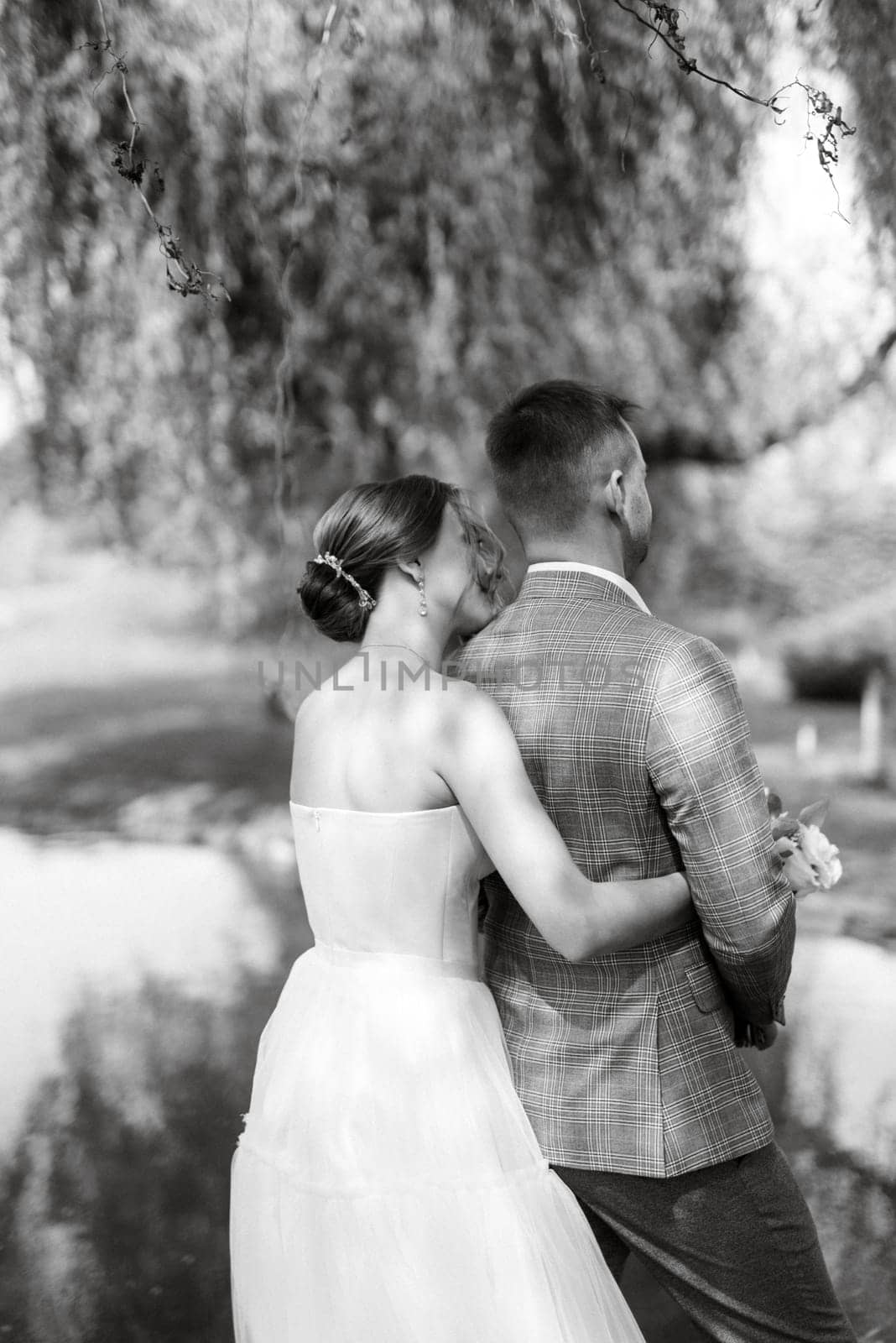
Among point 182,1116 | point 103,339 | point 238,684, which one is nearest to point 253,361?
point 103,339

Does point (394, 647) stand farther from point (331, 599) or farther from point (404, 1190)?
point (404, 1190)

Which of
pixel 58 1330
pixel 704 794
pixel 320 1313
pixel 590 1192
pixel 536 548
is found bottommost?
pixel 58 1330

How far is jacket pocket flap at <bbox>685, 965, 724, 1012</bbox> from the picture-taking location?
109 cm

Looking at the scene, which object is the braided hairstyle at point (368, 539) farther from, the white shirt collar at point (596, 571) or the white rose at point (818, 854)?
the white rose at point (818, 854)

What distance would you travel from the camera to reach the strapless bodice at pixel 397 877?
1.09 metres

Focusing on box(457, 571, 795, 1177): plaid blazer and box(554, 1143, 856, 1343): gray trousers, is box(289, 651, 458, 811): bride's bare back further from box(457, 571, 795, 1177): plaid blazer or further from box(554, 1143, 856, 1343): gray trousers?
box(554, 1143, 856, 1343): gray trousers

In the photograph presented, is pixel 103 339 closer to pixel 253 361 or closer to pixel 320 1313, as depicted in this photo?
pixel 253 361

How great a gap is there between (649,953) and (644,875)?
0.23 ft

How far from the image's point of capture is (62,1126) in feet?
7.72

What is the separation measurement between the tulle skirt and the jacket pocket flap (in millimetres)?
193

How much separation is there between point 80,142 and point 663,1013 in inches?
90.7

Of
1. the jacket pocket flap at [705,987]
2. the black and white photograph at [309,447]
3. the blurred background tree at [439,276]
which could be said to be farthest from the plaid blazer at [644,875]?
the blurred background tree at [439,276]

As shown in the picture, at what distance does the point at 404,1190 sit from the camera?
1063 millimetres

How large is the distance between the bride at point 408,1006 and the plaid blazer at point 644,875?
0.04 m
